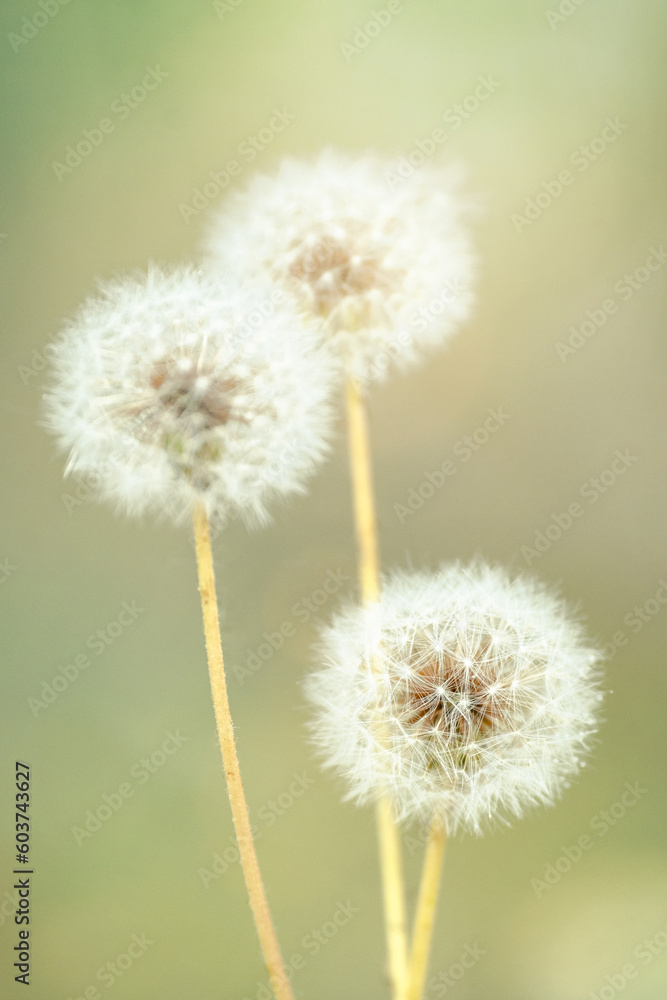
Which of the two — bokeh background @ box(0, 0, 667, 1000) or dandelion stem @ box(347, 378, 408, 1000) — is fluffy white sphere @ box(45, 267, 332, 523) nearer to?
dandelion stem @ box(347, 378, 408, 1000)

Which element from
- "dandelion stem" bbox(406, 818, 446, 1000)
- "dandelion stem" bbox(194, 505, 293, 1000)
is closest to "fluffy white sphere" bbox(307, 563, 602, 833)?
"dandelion stem" bbox(406, 818, 446, 1000)

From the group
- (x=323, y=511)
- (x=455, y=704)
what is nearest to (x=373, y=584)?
(x=455, y=704)

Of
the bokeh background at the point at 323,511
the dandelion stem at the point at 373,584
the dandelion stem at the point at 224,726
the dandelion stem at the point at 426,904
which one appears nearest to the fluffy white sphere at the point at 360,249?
the dandelion stem at the point at 373,584

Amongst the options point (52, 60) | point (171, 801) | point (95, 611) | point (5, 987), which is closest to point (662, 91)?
point (52, 60)

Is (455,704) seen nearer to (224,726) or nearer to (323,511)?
(224,726)

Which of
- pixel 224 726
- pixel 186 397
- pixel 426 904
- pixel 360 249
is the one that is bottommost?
pixel 426 904

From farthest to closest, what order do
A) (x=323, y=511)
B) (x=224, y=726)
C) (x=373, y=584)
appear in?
(x=323, y=511), (x=373, y=584), (x=224, y=726)

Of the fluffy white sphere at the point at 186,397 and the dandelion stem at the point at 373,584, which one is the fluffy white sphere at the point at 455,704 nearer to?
the dandelion stem at the point at 373,584
